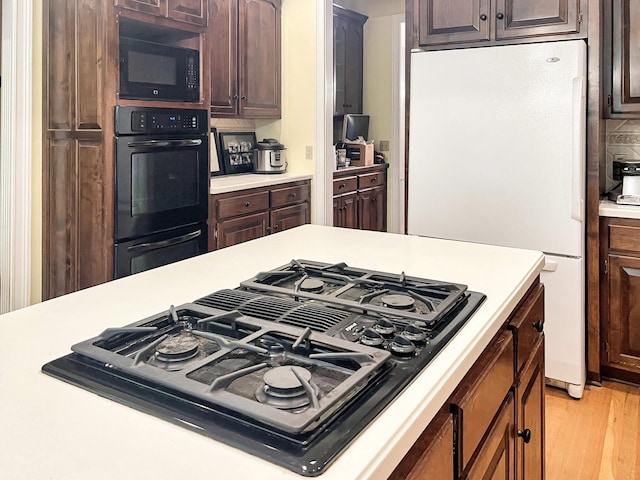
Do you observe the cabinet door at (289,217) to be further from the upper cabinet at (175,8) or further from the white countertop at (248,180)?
the upper cabinet at (175,8)

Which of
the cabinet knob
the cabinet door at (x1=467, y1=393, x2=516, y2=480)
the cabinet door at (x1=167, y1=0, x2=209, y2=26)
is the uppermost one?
the cabinet door at (x1=167, y1=0, x2=209, y2=26)

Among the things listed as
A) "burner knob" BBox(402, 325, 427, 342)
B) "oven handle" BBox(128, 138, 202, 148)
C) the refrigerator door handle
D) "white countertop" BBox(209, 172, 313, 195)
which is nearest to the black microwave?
"oven handle" BBox(128, 138, 202, 148)

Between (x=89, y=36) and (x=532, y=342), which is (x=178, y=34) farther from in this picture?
(x=532, y=342)

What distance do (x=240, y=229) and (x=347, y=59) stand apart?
8.46ft

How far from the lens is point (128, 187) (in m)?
2.74

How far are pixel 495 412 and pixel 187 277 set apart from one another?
2.49ft

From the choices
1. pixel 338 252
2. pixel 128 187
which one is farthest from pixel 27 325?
pixel 128 187

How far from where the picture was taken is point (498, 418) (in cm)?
117

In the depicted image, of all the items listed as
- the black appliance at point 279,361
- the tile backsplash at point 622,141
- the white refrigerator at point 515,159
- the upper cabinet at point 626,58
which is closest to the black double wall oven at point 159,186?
the white refrigerator at point 515,159

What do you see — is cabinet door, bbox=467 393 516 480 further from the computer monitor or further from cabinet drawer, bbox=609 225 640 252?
the computer monitor

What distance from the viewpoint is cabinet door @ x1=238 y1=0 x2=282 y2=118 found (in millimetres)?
3812

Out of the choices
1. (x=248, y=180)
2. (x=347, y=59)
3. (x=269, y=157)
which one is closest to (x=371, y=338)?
(x=248, y=180)

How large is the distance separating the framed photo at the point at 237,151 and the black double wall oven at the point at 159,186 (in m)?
0.83

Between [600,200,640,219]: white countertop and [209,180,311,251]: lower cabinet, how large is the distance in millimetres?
1965
